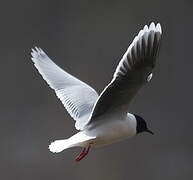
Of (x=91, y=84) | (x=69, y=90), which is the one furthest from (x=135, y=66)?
(x=91, y=84)

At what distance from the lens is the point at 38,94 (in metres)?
3.26

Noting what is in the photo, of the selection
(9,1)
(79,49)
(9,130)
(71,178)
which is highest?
(9,1)

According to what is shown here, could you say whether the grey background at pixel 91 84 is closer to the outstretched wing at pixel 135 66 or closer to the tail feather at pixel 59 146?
the tail feather at pixel 59 146

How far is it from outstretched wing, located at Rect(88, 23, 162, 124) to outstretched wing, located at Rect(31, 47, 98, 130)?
0.32 metres

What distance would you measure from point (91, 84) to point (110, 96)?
4.56 ft

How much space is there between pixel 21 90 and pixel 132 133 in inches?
54.9

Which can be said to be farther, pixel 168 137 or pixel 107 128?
pixel 168 137

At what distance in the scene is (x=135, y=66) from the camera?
1.70 metres

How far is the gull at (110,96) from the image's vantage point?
1.68m

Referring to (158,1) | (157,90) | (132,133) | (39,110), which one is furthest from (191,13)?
(132,133)

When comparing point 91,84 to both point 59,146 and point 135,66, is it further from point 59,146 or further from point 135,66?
point 135,66

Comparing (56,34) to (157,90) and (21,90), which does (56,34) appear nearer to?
(21,90)

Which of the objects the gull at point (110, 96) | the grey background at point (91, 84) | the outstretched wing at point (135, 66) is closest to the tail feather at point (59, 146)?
the gull at point (110, 96)

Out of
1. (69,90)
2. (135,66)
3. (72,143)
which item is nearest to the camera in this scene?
(135,66)
